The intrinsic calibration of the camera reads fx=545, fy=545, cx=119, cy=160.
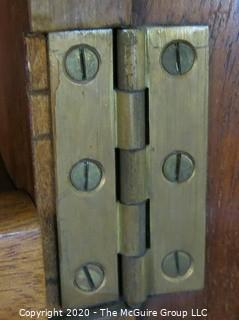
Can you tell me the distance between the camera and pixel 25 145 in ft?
1.65

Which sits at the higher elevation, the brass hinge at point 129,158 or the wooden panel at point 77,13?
the wooden panel at point 77,13

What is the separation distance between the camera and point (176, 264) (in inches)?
21.5

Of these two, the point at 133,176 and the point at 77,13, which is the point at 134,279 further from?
the point at 77,13

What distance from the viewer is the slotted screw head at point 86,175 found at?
496 mm

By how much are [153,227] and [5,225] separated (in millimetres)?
148

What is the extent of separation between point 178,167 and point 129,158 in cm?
5

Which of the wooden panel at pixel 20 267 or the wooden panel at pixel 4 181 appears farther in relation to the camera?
the wooden panel at pixel 4 181

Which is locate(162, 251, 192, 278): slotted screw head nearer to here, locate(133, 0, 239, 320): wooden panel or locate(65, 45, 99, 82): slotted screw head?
locate(133, 0, 239, 320): wooden panel

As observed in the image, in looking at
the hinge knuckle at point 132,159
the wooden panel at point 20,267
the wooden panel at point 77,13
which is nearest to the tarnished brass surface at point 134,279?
the hinge knuckle at point 132,159

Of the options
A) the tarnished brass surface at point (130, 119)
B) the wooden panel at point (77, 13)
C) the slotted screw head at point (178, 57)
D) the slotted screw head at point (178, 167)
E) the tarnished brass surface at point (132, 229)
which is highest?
the wooden panel at point (77, 13)

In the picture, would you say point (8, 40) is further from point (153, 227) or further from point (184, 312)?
point (184, 312)

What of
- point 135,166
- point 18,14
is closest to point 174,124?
point 135,166

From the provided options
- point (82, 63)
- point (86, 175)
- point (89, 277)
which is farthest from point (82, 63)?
point (89, 277)

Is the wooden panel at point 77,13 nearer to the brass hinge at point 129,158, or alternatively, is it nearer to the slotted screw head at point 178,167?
the brass hinge at point 129,158
